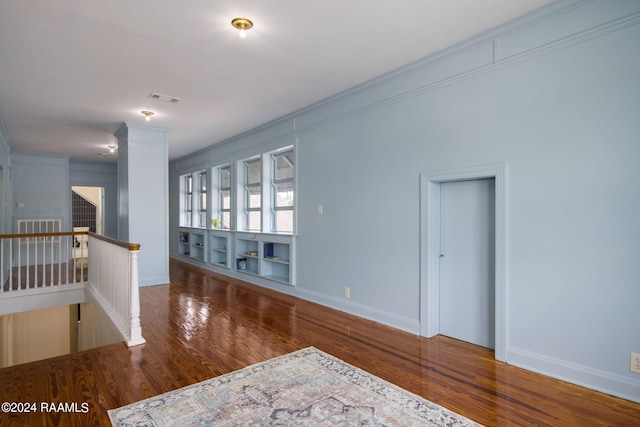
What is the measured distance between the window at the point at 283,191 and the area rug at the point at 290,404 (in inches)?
141

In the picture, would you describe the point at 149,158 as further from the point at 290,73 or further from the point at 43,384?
the point at 43,384

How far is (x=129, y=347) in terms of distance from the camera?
11.1 ft

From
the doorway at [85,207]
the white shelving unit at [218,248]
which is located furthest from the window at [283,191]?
the doorway at [85,207]

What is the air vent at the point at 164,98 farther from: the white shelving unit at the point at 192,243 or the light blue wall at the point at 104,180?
the light blue wall at the point at 104,180

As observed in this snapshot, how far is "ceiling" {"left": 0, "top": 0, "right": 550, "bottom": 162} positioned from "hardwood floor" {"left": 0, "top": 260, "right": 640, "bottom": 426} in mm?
2899

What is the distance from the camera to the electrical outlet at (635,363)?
2.43 metres

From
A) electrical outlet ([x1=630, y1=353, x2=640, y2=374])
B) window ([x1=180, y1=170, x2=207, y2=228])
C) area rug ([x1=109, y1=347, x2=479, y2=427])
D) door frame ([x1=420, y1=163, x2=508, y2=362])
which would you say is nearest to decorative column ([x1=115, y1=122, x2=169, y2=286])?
window ([x1=180, y1=170, x2=207, y2=228])

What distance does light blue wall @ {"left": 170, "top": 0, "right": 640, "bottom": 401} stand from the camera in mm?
2504

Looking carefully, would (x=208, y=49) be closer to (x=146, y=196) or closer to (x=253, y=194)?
(x=146, y=196)

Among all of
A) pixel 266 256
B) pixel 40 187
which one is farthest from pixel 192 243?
pixel 40 187

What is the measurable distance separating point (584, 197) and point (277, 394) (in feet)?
8.99

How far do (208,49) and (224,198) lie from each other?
517 centimetres

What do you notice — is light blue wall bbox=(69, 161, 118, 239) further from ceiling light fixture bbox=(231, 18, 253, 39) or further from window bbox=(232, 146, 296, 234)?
ceiling light fixture bbox=(231, 18, 253, 39)

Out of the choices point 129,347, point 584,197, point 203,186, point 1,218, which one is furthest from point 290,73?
point 1,218
